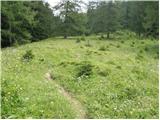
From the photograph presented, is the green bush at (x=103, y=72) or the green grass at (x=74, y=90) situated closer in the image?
the green grass at (x=74, y=90)

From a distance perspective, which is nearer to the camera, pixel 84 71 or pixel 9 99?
pixel 9 99

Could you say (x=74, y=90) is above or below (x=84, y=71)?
below

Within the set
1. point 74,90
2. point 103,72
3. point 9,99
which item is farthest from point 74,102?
point 103,72

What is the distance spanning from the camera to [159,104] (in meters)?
19.0

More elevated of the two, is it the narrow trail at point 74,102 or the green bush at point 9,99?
the green bush at point 9,99

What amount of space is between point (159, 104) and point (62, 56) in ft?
48.4

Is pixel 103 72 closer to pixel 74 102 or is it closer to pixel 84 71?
pixel 84 71

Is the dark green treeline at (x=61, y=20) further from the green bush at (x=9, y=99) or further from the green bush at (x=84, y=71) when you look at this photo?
the green bush at (x=9, y=99)

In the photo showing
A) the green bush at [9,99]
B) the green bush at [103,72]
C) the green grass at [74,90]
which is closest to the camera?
the green bush at [9,99]

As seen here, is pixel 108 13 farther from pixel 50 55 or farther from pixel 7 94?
pixel 7 94

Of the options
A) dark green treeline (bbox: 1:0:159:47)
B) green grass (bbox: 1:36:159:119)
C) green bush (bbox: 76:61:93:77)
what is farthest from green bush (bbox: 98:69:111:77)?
dark green treeline (bbox: 1:0:159:47)

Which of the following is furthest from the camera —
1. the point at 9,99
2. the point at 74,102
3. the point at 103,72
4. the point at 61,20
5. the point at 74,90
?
the point at 61,20

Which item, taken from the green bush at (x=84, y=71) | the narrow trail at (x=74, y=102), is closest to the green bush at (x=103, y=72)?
the green bush at (x=84, y=71)

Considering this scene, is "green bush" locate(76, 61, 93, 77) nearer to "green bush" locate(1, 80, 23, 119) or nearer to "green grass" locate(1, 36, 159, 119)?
"green grass" locate(1, 36, 159, 119)
